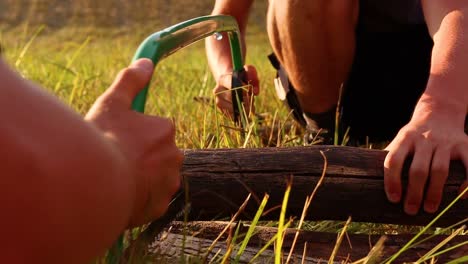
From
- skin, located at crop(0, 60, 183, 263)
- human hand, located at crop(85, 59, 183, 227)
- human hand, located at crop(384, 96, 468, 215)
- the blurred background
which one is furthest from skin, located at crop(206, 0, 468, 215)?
the blurred background

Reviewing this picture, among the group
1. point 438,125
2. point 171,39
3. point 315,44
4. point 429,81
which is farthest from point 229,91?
point 171,39

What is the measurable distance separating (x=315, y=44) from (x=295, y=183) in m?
0.91

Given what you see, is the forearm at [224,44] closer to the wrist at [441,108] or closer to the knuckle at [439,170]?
the wrist at [441,108]

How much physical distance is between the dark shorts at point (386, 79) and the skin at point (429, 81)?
60 mm

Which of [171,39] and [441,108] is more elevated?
[171,39]

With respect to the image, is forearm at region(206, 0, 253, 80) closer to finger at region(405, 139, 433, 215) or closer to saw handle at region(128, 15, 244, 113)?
saw handle at region(128, 15, 244, 113)

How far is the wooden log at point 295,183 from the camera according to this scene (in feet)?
4.73

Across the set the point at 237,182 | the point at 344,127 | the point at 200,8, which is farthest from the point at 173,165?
the point at 200,8

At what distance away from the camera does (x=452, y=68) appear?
164 centimetres

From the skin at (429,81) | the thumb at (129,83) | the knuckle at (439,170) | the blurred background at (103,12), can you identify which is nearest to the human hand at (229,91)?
the skin at (429,81)

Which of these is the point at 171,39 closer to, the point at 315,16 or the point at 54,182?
the point at 54,182

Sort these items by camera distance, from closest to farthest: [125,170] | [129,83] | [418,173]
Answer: [125,170] < [129,83] < [418,173]

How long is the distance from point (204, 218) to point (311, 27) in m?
0.89

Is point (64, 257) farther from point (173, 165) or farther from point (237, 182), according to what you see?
point (237, 182)
